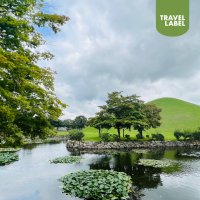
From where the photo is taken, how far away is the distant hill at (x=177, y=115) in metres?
116

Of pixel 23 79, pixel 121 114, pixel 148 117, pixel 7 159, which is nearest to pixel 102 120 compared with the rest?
pixel 121 114

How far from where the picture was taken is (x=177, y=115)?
137250 mm

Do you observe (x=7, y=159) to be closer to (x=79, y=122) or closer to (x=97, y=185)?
(x=97, y=185)

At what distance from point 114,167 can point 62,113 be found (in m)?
23.3

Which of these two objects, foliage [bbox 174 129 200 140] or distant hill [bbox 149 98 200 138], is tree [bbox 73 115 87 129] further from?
foliage [bbox 174 129 200 140]

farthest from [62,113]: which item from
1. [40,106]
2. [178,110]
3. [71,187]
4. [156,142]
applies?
[178,110]

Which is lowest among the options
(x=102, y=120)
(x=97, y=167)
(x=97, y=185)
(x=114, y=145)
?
(x=97, y=167)

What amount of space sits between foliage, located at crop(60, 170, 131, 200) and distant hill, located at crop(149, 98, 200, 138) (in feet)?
269

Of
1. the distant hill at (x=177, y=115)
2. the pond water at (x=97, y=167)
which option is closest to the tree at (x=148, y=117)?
the distant hill at (x=177, y=115)

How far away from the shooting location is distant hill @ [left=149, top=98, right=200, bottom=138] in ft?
382

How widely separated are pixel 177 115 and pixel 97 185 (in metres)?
120

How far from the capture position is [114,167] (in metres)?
38.5

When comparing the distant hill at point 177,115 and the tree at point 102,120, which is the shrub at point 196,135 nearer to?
the distant hill at point 177,115

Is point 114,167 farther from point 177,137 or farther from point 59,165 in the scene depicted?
point 177,137
